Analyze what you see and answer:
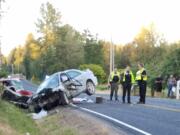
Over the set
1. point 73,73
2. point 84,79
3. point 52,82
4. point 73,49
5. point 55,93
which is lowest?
point 55,93

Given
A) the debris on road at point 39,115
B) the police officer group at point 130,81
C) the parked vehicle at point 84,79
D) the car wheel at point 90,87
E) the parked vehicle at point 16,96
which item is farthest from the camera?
the parked vehicle at point 16,96

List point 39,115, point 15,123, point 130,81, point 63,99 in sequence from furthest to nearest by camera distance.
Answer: point 130,81, point 63,99, point 39,115, point 15,123

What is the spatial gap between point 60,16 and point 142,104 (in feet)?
247

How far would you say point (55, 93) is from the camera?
76.8 ft

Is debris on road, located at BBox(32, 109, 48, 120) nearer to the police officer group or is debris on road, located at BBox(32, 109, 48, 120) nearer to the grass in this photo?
the grass

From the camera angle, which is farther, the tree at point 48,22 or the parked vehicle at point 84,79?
the tree at point 48,22

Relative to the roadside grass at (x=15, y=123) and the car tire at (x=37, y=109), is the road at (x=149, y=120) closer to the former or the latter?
the roadside grass at (x=15, y=123)

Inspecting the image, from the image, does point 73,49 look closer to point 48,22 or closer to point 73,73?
point 48,22

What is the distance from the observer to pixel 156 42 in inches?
4038

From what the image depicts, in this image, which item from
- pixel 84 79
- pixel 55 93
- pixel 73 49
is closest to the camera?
pixel 55 93

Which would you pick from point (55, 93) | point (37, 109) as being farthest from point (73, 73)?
point (37, 109)

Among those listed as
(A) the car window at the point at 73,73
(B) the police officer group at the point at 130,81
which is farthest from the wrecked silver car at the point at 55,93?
(B) the police officer group at the point at 130,81

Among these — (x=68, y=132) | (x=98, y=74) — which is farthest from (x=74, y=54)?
(x=68, y=132)

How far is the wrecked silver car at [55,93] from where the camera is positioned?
23.5 meters
